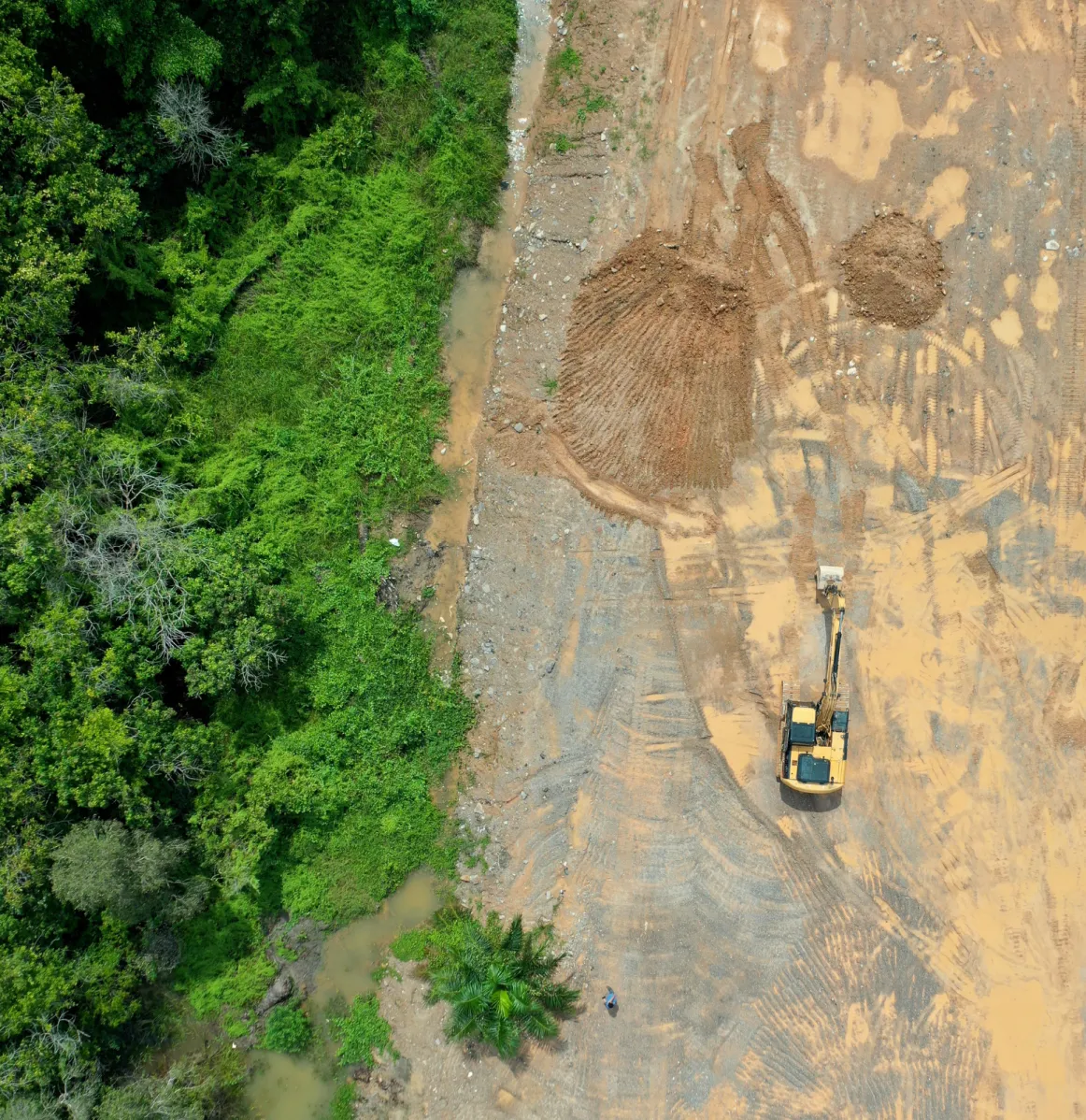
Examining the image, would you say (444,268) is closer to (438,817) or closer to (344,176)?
(344,176)

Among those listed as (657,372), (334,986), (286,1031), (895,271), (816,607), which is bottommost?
(286,1031)

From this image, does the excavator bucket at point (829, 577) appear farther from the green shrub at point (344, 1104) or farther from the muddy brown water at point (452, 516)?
the green shrub at point (344, 1104)

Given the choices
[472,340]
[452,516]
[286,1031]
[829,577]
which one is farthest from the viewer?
[472,340]

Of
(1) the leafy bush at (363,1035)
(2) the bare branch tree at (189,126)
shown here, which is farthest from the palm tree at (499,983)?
(2) the bare branch tree at (189,126)

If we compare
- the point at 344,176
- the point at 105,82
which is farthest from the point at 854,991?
the point at 105,82

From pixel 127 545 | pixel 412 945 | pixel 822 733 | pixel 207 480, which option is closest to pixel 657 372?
pixel 822 733

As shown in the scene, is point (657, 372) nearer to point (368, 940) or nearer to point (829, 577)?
point (829, 577)

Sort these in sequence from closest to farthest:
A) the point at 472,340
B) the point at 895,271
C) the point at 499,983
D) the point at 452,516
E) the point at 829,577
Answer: the point at 499,983
the point at 829,577
the point at 895,271
the point at 452,516
the point at 472,340

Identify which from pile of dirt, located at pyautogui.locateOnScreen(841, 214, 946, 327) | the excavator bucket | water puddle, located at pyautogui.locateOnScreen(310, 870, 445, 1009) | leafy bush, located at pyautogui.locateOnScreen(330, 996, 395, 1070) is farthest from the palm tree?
pile of dirt, located at pyautogui.locateOnScreen(841, 214, 946, 327)
